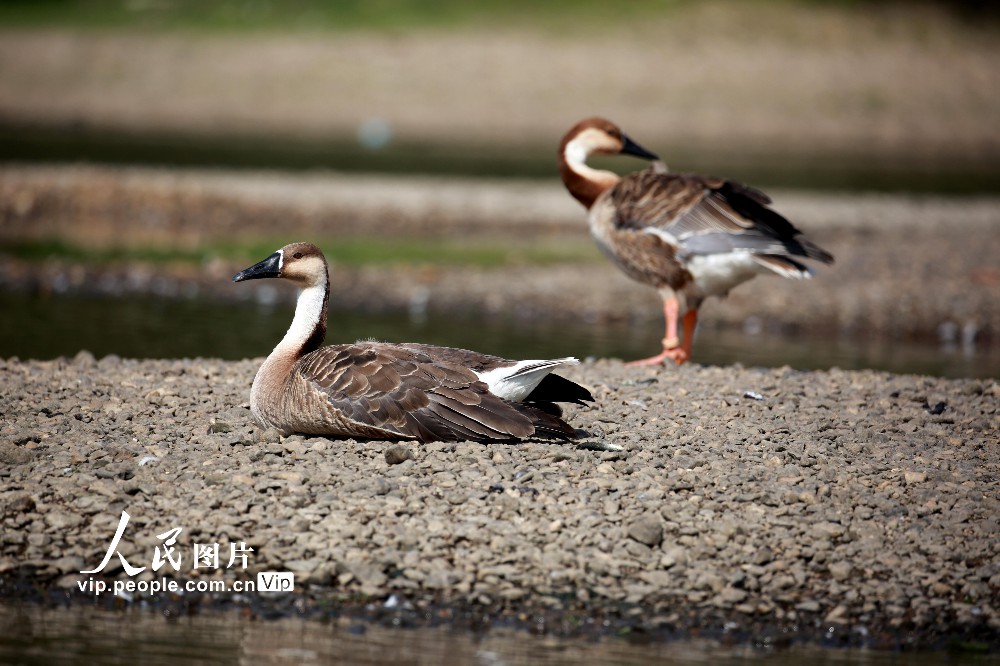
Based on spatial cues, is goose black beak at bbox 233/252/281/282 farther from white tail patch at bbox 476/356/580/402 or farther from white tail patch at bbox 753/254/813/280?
white tail patch at bbox 753/254/813/280

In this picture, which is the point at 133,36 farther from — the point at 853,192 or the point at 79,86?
the point at 853,192

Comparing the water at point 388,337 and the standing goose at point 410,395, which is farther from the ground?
the water at point 388,337

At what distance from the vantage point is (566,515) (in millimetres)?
7969

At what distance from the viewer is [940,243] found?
73.9ft

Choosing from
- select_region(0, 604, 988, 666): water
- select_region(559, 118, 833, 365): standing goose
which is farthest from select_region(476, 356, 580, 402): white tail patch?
select_region(559, 118, 833, 365): standing goose

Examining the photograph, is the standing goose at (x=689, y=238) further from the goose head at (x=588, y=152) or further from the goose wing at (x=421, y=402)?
the goose wing at (x=421, y=402)

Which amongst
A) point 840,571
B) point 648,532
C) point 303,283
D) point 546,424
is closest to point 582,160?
point 303,283

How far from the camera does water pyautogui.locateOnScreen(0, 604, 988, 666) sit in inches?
259

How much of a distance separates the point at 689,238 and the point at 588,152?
2.07 m

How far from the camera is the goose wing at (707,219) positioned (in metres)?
11.9

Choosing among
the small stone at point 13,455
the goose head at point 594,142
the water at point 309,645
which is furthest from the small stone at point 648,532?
the goose head at point 594,142

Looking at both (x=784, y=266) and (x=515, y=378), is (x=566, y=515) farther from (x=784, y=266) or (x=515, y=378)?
(x=784, y=266)

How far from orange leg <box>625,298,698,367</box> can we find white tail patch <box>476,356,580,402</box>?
3.44 m

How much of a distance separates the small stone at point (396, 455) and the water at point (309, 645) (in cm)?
156
